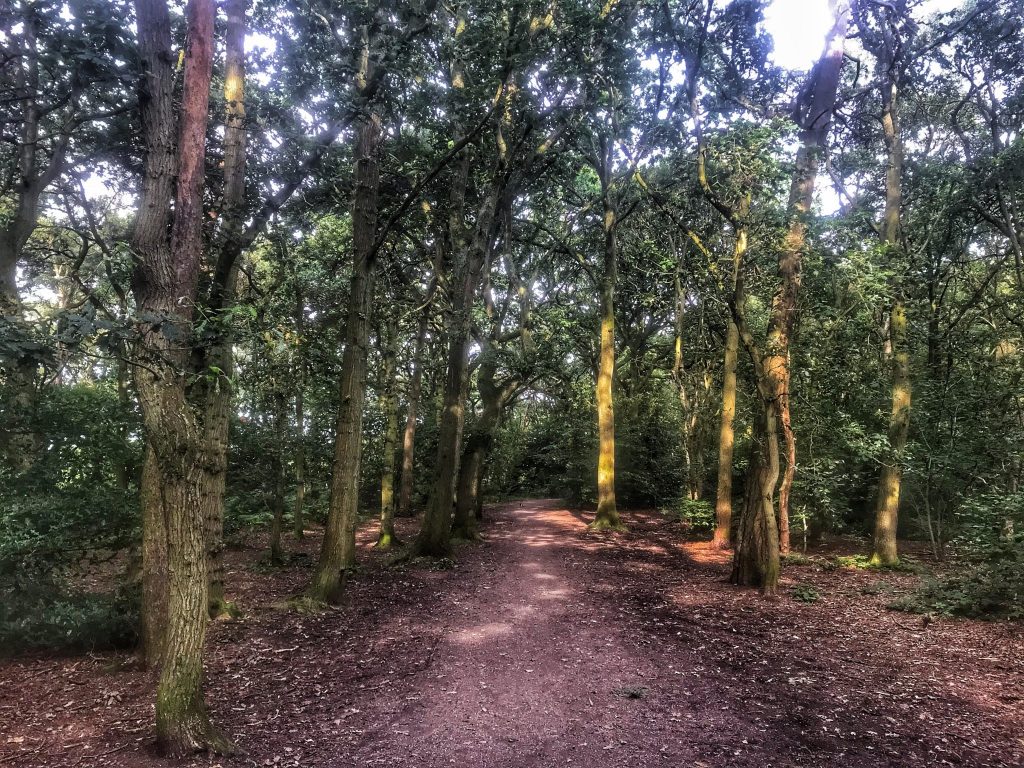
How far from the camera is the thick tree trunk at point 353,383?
909 cm

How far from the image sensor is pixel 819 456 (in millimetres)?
13523

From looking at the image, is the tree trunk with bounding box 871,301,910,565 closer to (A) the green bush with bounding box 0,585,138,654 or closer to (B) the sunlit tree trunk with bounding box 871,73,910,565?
(B) the sunlit tree trunk with bounding box 871,73,910,565

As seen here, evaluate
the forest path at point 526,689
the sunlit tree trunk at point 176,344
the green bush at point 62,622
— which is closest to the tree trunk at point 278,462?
the forest path at point 526,689

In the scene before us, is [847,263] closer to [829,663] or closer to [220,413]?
[829,663]

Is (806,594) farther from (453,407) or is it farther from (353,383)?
(353,383)

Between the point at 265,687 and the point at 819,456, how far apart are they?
41.5 ft

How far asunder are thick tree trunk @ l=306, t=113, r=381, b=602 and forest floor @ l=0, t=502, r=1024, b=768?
88cm

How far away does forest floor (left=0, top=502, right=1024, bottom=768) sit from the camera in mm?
4535

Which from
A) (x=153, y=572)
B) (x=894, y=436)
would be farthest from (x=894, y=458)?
(x=153, y=572)

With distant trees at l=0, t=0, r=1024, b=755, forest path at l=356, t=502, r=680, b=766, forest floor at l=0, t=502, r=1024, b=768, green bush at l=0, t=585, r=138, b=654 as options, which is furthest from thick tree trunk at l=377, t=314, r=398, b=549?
green bush at l=0, t=585, r=138, b=654

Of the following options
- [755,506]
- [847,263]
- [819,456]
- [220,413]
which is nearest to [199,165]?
[220,413]

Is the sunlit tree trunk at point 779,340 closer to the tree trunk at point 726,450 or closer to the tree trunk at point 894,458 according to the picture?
the tree trunk at point 894,458

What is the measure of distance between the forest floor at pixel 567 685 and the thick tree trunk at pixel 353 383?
2.89ft

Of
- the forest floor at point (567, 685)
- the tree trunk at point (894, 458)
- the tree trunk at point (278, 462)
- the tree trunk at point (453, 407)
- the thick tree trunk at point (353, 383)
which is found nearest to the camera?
the forest floor at point (567, 685)
